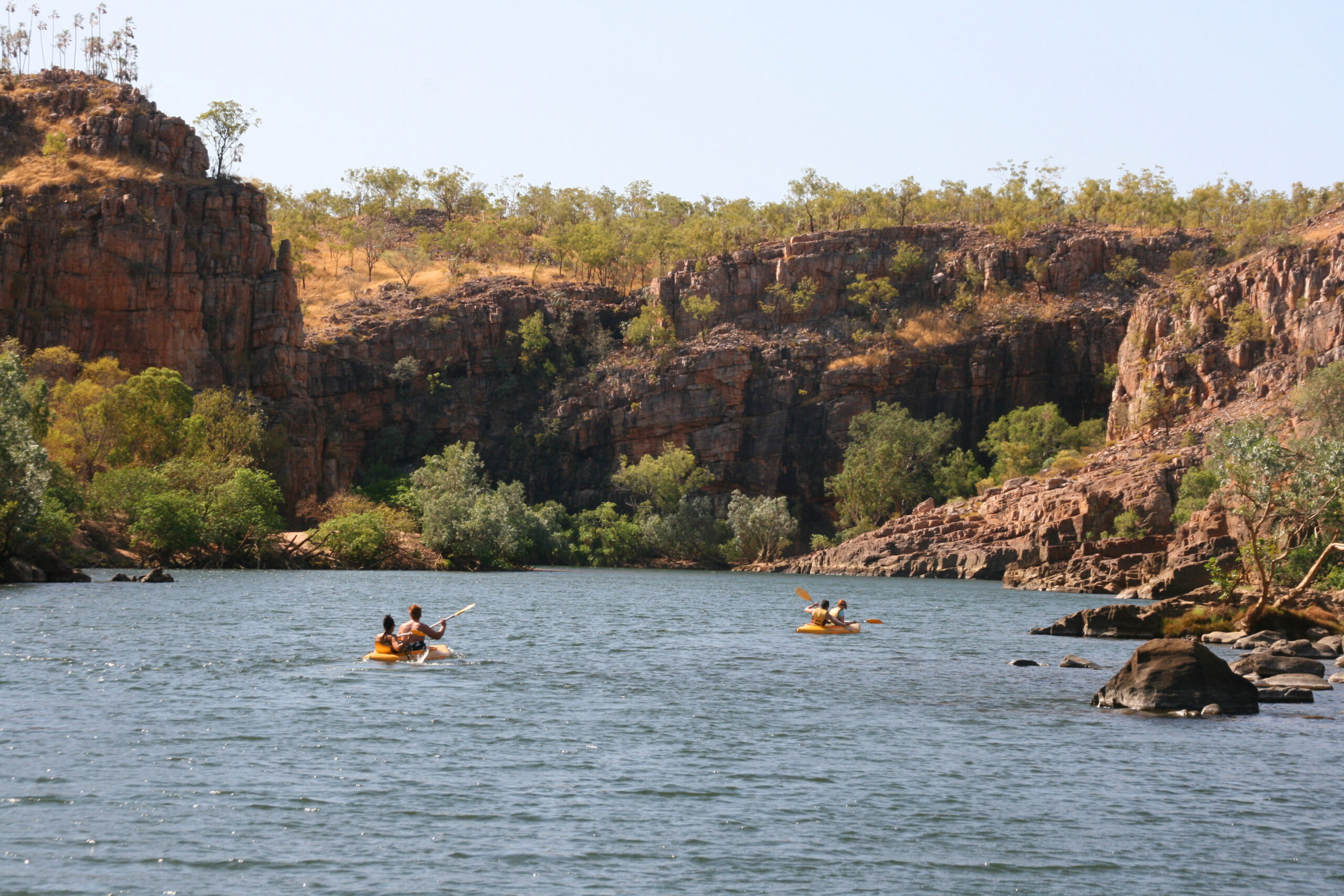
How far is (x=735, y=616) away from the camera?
53062 mm

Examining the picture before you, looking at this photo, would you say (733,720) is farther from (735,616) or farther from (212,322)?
(212,322)

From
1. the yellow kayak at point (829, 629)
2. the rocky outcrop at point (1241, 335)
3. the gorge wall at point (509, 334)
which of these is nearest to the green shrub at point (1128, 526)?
the rocky outcrop at point (1241, 335)

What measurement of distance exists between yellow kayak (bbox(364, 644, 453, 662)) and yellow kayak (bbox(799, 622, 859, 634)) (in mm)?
16024

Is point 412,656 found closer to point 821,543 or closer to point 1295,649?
point 1295,649

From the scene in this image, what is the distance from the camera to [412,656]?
32.9 m

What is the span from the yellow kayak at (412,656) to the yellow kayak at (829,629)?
1602 cm

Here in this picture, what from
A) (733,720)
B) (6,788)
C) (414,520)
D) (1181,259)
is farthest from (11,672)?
(1181,259)

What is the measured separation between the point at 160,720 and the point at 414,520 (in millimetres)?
68478

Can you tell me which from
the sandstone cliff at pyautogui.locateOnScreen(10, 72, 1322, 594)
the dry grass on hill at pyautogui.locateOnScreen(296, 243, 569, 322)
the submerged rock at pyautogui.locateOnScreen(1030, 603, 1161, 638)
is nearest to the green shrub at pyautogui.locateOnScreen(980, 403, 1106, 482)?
the sandstone cliff at pyautogui.locateOnScreen(10, 72, 1322, 594)

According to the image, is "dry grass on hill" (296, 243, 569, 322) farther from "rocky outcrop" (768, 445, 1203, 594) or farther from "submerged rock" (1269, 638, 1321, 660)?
"submerged rock" (1269, 638, 1321, 660)

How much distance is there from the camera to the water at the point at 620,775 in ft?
48.0

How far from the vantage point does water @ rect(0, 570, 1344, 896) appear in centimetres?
1462

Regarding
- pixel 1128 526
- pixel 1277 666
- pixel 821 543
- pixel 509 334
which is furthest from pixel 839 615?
pixel 509 334

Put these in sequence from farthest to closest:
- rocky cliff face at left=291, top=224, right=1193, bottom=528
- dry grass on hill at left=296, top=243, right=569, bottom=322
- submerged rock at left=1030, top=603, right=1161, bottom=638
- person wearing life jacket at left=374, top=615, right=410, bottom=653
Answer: dry grass on hill at left=296, top=243, right=569, bottom=322
rocky cliff face at left=291, top=224, right=1193, bottom=528
submerged rock at left=1030, top=603, right=1161, bottom=638
person wearing life jacket at left=374, top=615, right=410, bottom=653
